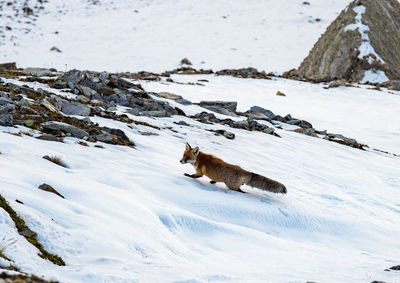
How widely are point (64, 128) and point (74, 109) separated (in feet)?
8.15

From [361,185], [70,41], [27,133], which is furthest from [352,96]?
[70,41]

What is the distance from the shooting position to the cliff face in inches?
1298

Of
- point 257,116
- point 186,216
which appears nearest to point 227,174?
point 186,216

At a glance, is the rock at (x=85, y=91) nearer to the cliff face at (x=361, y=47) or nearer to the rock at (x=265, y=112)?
the rock at (x=265, y=112)

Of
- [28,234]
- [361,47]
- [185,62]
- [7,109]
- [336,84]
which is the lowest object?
[28,234]

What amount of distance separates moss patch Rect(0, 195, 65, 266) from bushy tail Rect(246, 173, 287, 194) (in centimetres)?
462

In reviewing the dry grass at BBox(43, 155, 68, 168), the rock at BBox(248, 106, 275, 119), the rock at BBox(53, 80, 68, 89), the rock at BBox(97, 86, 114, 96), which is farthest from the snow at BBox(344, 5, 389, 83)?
the dry grass at BBox(43, 155, 68, 168)

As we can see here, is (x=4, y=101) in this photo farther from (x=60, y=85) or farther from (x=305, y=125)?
(x=305, y=125)

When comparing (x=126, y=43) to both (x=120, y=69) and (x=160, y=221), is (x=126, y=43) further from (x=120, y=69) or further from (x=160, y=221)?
(x=160, y=221)

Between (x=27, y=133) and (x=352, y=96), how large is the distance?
21615 millimetres

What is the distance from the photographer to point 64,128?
396 inches

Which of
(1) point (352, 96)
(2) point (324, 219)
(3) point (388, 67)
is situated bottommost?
(2) point (324, 219)

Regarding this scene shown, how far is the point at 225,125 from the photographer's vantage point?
609 inches

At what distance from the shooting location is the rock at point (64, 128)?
32.8 ft
